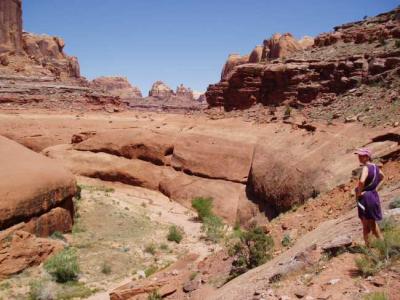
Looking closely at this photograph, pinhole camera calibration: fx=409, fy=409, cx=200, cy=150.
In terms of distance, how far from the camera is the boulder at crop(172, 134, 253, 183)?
75.2 ft

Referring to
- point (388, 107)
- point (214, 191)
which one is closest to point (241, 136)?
point (214, 191)

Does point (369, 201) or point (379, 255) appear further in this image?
point (369, 201)

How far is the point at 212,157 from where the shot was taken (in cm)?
2445

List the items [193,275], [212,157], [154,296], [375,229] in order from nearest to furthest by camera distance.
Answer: [375,229]
[154,296]
[193,275]
[212,157]

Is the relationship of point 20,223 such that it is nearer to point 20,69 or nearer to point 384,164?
point 384,164

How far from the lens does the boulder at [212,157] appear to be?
2292 cm

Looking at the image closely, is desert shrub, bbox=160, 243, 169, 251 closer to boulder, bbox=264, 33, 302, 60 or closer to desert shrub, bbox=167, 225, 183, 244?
desert shrub, bbox=167, 225, 183, 244

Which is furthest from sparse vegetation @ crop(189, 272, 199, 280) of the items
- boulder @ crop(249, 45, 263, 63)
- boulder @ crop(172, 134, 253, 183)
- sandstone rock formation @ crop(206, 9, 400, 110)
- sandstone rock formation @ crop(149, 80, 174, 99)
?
sandstone rock formation @ crop(149, 80, 174, 99)

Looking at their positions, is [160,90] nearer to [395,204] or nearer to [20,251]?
[20,251]

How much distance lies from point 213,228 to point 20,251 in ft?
29.1

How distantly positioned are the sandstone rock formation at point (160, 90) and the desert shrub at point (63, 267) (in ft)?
351

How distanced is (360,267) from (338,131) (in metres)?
14.1

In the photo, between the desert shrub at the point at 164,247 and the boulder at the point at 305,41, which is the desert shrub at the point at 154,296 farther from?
the boulder at the point at 305,41

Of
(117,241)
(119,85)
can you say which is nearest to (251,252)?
(117,241)
